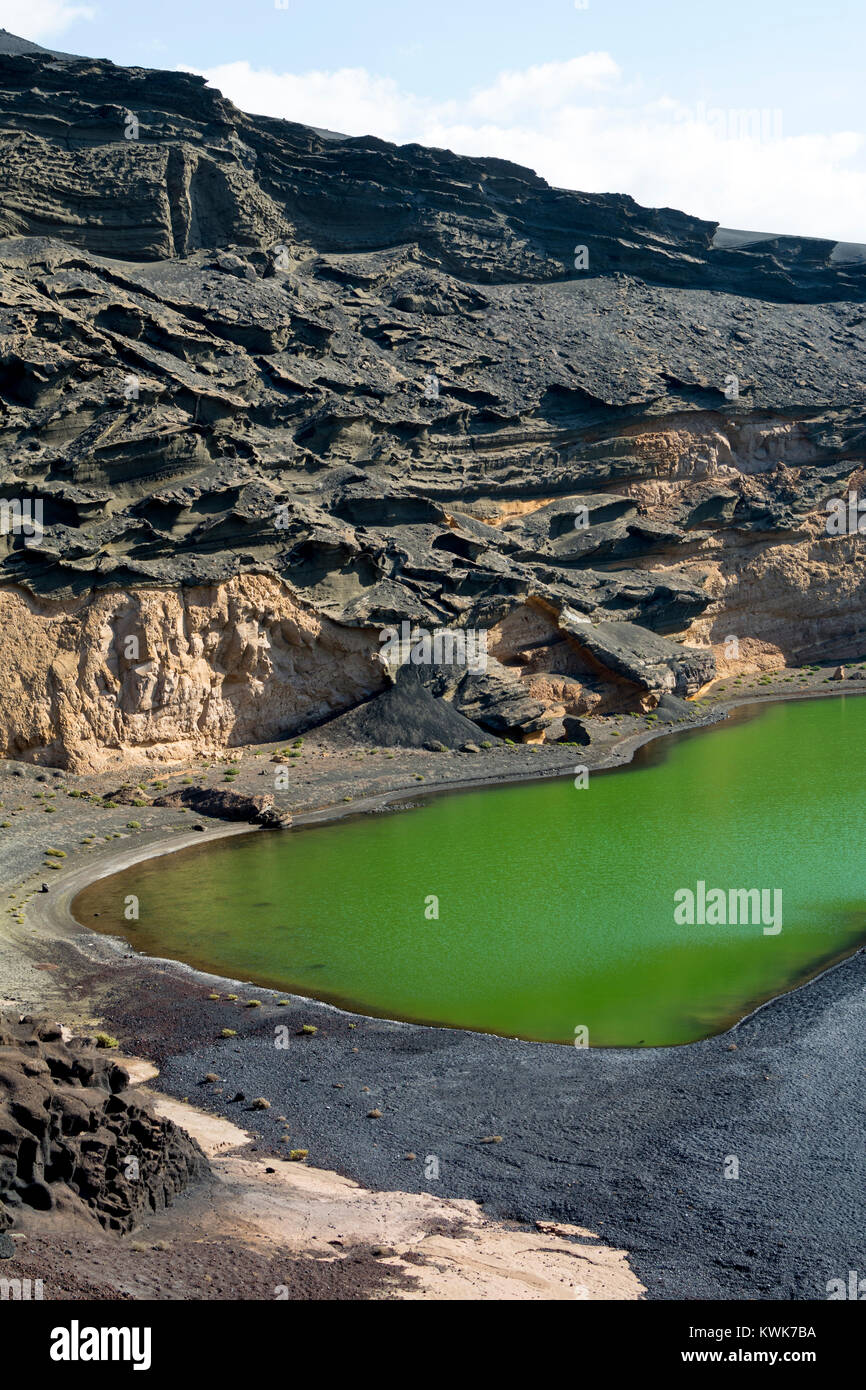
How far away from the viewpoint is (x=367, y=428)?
60875 millimetres

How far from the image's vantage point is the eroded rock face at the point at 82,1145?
15.0m

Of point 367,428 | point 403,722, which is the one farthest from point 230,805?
point 367,428

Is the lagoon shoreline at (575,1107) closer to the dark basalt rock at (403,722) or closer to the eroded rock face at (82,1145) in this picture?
the eroded rock face at (82,1145)

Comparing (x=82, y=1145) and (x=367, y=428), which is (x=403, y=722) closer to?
(x=367, y=428)

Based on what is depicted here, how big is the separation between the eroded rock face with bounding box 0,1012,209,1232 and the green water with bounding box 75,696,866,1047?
922 centimetres

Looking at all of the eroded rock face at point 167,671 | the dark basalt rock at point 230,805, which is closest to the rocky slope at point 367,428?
the eroded rock face at point 167,671

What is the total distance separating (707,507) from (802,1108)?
2115 inches

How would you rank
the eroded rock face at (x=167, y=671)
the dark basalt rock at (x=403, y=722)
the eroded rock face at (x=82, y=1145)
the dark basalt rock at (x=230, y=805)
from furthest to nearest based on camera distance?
the dark basalt rock at (x=403, y=722) → the eroded rock face at (x=167, y=671) → the dark basalt rock at (x=230, y=805) → the eroded rock face at (x=82, y=1145)

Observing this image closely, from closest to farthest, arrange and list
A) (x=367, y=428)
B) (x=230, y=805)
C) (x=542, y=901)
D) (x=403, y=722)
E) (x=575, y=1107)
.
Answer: (x=575, y=1107) → (x=542, y=901) → (x=230, y=805) → (x=403, y=722) → (x=367, y=428)

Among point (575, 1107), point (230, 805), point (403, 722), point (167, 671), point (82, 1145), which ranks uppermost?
point (167, 671)

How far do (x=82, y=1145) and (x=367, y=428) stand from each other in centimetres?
4959

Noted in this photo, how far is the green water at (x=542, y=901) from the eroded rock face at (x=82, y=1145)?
9217 mm

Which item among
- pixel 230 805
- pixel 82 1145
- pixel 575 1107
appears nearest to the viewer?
pixel 82 1145

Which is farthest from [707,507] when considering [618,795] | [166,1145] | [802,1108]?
[166,1145]
